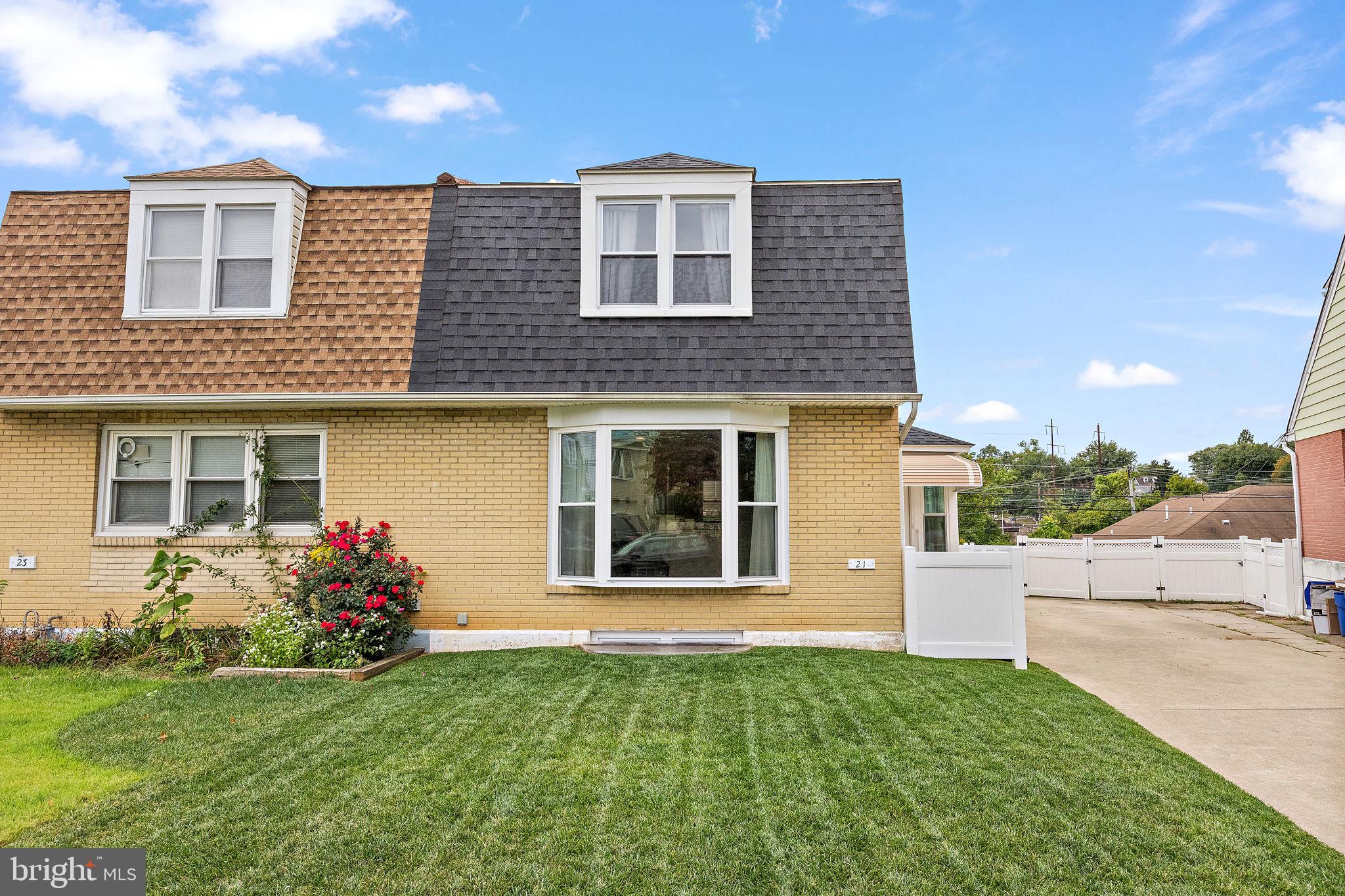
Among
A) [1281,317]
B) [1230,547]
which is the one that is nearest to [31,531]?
[1230,547]

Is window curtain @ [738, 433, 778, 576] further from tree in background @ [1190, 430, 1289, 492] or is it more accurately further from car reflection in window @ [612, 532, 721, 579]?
tree in background @ [1190, 430, 1289, 492]

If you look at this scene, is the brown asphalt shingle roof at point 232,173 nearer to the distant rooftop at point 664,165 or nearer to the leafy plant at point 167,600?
the distant rooftop at point 664,165

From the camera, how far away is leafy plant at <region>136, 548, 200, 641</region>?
8.97 metres

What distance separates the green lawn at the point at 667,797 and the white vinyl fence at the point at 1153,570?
32.4 ft

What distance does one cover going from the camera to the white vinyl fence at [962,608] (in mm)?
9000

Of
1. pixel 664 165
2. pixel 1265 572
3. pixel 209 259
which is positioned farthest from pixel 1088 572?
pixel 209 259

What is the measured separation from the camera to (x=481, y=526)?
379 inches

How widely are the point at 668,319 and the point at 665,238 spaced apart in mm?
1055

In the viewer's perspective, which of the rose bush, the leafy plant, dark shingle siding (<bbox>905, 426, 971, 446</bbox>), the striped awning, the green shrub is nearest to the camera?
the green shrub

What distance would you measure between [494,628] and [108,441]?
559 centimetres

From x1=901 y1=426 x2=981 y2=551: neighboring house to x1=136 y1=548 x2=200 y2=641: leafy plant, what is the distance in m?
12.4

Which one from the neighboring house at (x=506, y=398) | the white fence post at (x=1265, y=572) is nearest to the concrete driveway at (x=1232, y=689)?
the white fence post at (x=1265, y=572)

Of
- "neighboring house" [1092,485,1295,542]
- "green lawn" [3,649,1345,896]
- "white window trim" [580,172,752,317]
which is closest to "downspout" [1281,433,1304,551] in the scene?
"neighboring house" [1092,485,1295,542]

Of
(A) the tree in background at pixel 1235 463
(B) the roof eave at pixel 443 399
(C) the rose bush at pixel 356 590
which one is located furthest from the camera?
(A) the tree in background at pixel 1235 463
